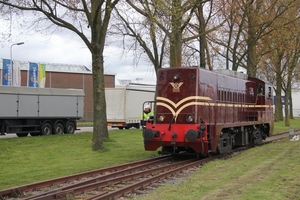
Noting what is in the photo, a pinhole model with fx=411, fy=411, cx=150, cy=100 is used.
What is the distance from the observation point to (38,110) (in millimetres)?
26812

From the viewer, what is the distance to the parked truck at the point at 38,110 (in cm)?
2497

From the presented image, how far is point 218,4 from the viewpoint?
2644 cm

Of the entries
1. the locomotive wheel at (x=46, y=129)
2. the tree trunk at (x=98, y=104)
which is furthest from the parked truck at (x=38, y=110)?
the tree trunk at (x=98, y=104)

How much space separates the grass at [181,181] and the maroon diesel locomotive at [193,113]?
3.81 ft

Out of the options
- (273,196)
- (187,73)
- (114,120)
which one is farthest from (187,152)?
(114,120)

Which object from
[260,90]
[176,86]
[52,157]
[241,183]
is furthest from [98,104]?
[241,183]

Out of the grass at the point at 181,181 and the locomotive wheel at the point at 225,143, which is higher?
Result: the locomotive wheel at the point at 225,143

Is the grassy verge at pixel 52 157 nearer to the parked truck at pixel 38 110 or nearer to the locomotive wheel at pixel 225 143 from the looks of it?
the locomotive wheel at pixel 225 143

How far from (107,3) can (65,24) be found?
247cm

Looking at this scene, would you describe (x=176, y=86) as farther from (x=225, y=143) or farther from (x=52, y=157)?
(x=52, y=157)

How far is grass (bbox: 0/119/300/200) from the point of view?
29.3ft

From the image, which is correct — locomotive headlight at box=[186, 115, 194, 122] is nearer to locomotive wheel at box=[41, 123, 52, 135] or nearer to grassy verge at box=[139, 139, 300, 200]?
grassy verge at box=[139, 139, 300, 200]

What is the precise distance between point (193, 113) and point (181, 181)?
13.6ft

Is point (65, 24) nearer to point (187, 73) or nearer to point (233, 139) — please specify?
point (187, 73)
